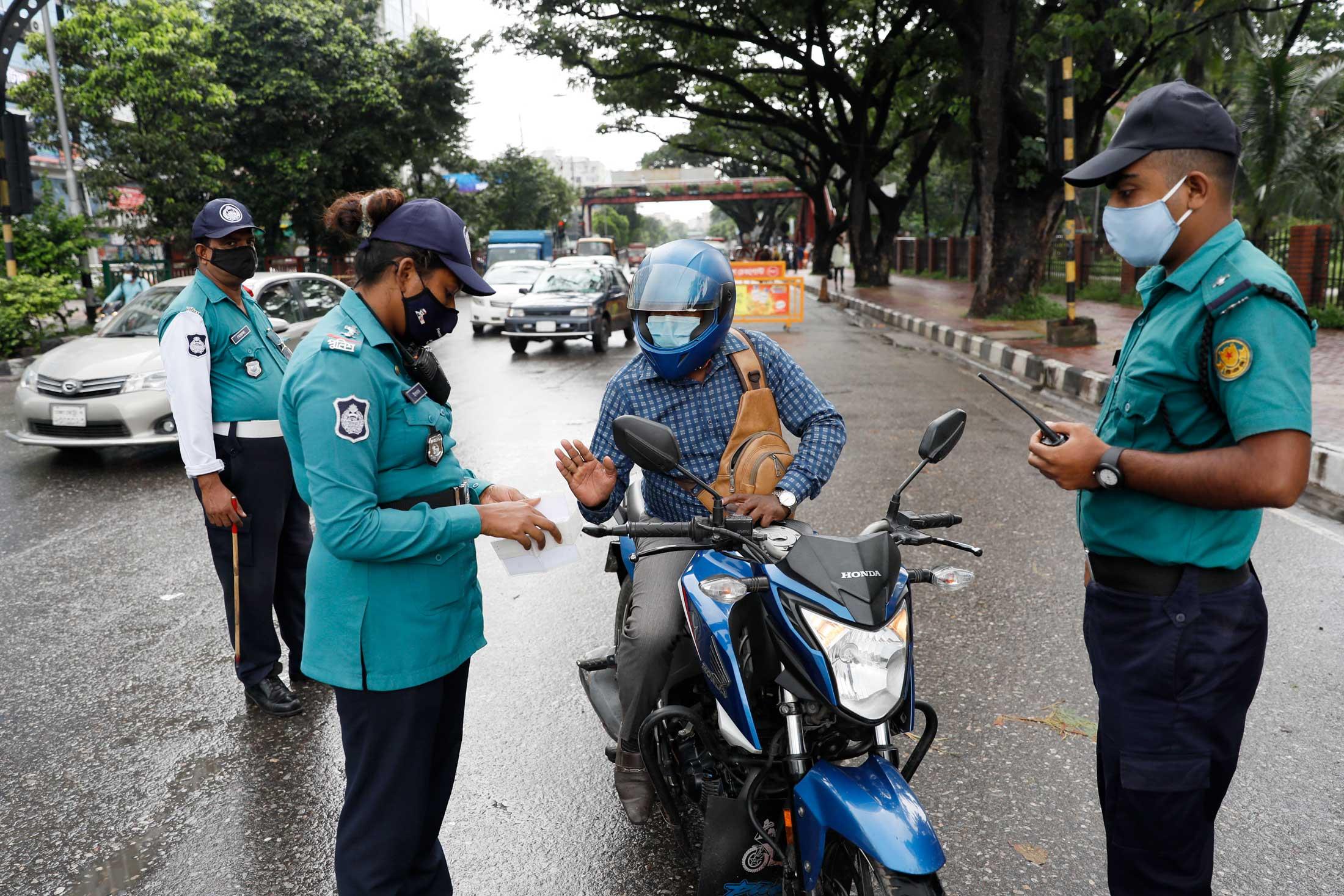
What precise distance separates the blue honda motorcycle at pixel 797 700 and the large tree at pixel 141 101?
19993 millimetres

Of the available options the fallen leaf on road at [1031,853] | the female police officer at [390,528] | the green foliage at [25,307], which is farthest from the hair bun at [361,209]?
the green foliage at [25,307]

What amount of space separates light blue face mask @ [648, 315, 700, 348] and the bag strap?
20 centimetres

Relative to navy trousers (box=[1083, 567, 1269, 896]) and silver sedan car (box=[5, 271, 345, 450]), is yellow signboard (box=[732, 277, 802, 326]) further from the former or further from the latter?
navy trousers (box=[1083, 567, 1269, 896])

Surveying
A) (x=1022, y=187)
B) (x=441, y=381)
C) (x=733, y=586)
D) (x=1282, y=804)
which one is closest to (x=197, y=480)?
(x=441, y=381)

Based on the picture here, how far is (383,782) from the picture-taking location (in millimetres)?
2170

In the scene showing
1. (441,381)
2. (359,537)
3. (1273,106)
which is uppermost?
(1273,106)

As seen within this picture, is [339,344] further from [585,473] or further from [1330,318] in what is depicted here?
[1330,318]

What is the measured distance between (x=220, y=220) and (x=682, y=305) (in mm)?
2104

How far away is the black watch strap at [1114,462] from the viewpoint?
197cm

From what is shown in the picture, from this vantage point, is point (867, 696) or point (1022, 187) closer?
point (867, 696)

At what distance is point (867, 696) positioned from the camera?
1.94 metres

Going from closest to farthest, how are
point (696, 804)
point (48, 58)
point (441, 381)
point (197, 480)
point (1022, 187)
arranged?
point (441, 381) → point (696, 804) → point (197, 480) → point (1022, 187) → point (48, 58)

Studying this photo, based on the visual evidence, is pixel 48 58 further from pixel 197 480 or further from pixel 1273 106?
pixel 1273 106

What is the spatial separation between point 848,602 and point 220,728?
279 centimetres
